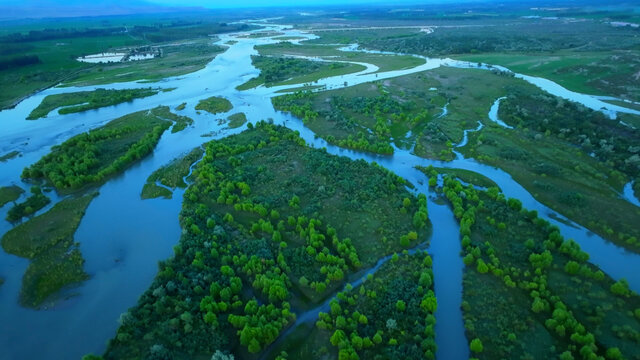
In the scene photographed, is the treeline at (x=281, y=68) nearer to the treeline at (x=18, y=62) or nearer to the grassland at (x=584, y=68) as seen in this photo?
the grassland at (x=584, y=68)

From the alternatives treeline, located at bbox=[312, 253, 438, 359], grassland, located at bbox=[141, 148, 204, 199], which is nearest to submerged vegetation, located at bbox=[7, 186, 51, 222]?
grassland, located at bbox=[141, 148, 204, 199]

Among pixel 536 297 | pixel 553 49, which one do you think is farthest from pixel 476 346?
pixel 553 49

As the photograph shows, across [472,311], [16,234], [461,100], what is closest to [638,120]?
[461,100]

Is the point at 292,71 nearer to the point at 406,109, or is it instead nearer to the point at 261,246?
the point at 406,109

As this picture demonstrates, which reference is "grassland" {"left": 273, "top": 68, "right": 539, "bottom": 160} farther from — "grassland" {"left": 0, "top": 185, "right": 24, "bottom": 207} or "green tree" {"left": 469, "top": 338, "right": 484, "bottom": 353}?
"grassland" {"left": 0, "top": 185, "right": 24, "bottom": 207}

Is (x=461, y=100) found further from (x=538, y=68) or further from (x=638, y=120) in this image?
(x=538, y=68)
